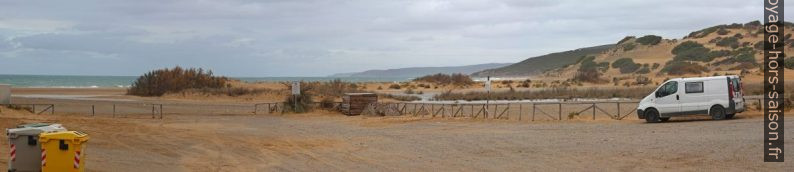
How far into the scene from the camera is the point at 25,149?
13.4 meters

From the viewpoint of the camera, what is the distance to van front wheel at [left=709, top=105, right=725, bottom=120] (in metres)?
24.8

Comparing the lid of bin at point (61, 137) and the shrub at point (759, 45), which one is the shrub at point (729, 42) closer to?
the shrub at point (759, 45)

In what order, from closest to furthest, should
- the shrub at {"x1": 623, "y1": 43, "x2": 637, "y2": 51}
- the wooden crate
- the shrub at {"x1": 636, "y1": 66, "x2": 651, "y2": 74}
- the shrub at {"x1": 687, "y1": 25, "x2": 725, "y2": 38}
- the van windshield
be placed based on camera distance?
the van windshield, the wooden crate, the shrub at {"x1": 636, "y1": 66, "x2": 651, "y2": 74}, the shrub at {"x1": 687, "y1": 25, "x2": 725, "y2": 38}, the shrub at {"x1": 623, "y1": 43, "x2": 637, "y2": 51}

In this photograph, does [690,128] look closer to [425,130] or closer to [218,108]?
[425,130]

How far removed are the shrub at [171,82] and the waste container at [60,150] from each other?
5434cm

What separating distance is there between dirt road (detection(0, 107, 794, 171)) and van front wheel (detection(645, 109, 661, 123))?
538mm

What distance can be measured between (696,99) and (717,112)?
28.9 inches

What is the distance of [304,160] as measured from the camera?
17.6 metres

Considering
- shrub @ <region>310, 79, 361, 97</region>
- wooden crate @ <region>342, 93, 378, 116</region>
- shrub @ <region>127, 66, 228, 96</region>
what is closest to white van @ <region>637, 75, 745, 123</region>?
wooden crate @ <region>342, 93, 378, 116</region>

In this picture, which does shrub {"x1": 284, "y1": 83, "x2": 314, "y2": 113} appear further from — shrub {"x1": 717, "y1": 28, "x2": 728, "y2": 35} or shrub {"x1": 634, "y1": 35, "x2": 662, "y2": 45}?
shrub {"x1": 634, "y1": 35, "x2": 662, "y2": 45}

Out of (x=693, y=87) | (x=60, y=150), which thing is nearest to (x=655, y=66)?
(x=693, y=87)

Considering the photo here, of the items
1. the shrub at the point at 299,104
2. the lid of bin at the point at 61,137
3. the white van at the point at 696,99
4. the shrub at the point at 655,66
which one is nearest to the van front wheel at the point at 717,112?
the white van at the point at 696,99

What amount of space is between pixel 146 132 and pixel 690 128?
1649 centimetres

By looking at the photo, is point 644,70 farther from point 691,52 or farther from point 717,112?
point 717,112
